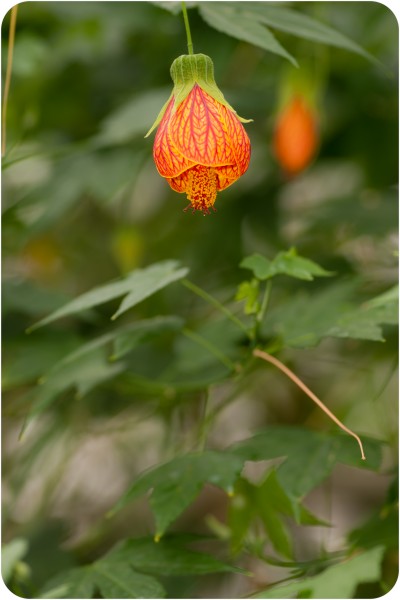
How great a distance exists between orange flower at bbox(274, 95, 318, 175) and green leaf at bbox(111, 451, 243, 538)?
43 centimetres

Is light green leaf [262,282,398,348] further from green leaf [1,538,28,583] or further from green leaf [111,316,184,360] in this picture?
green leaf [1,538,28,583]

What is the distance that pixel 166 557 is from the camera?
2.29 feet

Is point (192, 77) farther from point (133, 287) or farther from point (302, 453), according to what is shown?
point (302, 453)

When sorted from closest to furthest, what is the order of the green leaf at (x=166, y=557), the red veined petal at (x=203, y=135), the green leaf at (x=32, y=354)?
the red veined petal at (x=203, y=135), the green leaf at (x=166, y=557), the green leaf at (x=32, y=354)

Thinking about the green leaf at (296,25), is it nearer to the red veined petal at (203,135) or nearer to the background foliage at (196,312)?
the background foliage at (196,312)

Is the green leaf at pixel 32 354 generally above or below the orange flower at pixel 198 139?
below

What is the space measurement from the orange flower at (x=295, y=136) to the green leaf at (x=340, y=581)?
20.4 inches

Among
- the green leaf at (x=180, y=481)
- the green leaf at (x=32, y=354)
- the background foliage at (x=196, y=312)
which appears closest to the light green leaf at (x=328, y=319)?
the background foliage at (x=196, y=312)

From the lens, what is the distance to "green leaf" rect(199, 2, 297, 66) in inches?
26.2

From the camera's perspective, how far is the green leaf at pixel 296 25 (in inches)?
27.7

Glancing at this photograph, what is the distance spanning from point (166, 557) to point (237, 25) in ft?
1.29

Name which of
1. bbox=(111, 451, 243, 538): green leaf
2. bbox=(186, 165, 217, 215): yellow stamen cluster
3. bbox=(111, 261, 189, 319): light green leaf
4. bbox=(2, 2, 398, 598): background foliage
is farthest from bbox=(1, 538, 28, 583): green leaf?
bbox=(186, 165, 217, 215): yellow stamen cluster

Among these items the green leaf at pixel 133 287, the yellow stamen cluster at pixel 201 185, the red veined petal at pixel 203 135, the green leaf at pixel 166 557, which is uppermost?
the red veined petal at pixel 203 135

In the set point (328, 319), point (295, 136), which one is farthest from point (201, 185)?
point (295, 136)
